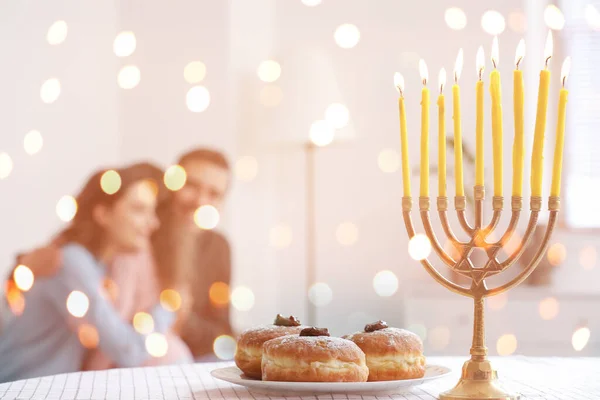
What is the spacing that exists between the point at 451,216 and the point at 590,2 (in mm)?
910

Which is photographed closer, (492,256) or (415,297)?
(492,256)

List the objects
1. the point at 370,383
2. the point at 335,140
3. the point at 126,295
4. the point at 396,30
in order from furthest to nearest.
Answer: the point at 396,30 < the point at 335,140 < the point at 126,295 < the point at 370,383

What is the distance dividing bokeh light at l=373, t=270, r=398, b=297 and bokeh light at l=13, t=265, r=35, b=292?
1168 millimetres

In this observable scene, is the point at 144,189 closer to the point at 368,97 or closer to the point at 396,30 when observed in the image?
the point at 368,97

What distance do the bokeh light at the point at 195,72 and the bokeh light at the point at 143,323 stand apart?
78 centimetres

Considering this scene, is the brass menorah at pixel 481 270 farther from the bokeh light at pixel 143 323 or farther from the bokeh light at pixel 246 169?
the bokeh light at pixel 246 169

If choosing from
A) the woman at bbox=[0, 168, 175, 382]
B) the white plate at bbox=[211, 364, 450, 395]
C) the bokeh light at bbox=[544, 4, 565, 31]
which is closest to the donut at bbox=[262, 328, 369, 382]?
the white plate at bbox=[211, 364, 450, 395]

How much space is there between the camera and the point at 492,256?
90 cm

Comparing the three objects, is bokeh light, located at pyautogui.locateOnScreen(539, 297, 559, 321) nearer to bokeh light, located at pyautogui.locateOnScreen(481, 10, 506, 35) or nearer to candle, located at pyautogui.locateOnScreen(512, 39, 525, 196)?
bokeh light, located at pyautogui.locateOnScreen(481, 10, 506, 35)

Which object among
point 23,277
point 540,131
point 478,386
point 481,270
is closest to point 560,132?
point 540,131

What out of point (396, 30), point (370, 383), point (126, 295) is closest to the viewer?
point (370, 383)

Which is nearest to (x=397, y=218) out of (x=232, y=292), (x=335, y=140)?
(x=335, y=140)

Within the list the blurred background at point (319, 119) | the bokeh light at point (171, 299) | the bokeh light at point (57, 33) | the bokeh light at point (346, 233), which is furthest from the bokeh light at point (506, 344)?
the bokeh light at point (57, 33)

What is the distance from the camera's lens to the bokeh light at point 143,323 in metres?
2.55
